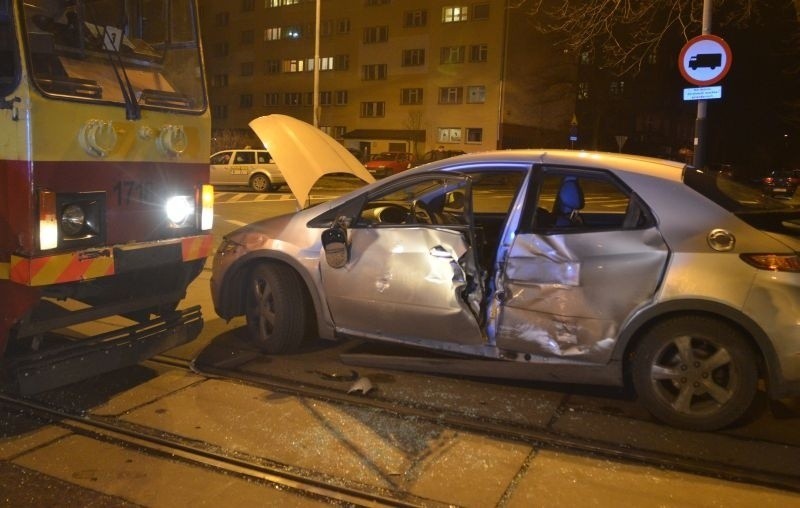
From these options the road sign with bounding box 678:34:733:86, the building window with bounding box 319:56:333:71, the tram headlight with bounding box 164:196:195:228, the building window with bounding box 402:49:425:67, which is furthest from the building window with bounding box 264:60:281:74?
the tram headlight with bounding box 164:196:195:228

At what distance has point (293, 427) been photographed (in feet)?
14.5

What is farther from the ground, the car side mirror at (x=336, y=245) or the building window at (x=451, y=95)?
the building window at (x=451, y=95)

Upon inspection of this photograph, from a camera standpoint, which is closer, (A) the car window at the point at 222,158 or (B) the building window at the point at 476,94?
(A) the car window at the point at 222,158

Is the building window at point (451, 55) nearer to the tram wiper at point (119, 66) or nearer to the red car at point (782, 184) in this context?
the red car at point (782, 184)

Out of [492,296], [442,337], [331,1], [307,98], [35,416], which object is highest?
[331,1]

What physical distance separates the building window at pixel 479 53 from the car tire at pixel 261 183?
2730 cm

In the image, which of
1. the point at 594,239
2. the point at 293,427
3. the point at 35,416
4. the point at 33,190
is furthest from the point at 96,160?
the point at 594,239

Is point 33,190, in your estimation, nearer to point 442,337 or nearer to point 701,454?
point 442,337

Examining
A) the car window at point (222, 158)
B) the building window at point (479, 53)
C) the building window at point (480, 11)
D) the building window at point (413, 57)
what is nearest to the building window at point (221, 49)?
the building window at point (413, 57)

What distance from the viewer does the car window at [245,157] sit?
1067 inches

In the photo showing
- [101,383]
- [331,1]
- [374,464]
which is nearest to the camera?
[374,464]

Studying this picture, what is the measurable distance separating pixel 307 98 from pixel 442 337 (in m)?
57.0

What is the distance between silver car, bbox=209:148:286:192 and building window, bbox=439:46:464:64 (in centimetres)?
2685

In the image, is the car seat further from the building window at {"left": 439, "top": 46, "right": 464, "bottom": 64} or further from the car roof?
the building window at {"left": 439, "top": 46, "right": 464, "bottom": 64}
